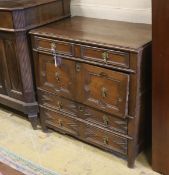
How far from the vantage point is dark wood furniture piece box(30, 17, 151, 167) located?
168cm

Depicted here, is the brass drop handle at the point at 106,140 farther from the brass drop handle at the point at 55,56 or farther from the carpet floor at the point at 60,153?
the brass drop handle at the point at 55,56

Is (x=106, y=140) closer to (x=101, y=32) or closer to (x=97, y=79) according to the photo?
(x=97, y=79)

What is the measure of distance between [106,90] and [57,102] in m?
0.48

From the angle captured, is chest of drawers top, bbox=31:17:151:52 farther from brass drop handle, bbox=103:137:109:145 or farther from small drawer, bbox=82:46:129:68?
brass drop handle, bbox=103:137:109:145

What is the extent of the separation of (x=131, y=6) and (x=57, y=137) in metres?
1.09

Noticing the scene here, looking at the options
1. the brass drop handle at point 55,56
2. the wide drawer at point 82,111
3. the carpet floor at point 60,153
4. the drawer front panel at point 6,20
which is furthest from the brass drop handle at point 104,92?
the drawer front panel at point 6,20

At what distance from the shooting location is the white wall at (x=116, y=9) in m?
2.04

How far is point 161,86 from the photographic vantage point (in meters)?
1.61

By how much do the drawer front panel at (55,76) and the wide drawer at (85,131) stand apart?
19 centimetres

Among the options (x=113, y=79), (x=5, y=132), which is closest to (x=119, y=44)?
(x=113, y=79)

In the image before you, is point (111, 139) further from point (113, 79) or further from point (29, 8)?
point (29, 8)

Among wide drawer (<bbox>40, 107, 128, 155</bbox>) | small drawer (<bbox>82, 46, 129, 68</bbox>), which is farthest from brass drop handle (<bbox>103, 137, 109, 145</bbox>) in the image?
small drawer (<bbox>82, 46, 129, 68</bbox>)

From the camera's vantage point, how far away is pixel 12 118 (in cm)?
255

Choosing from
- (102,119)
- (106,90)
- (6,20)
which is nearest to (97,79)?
(106,90)
